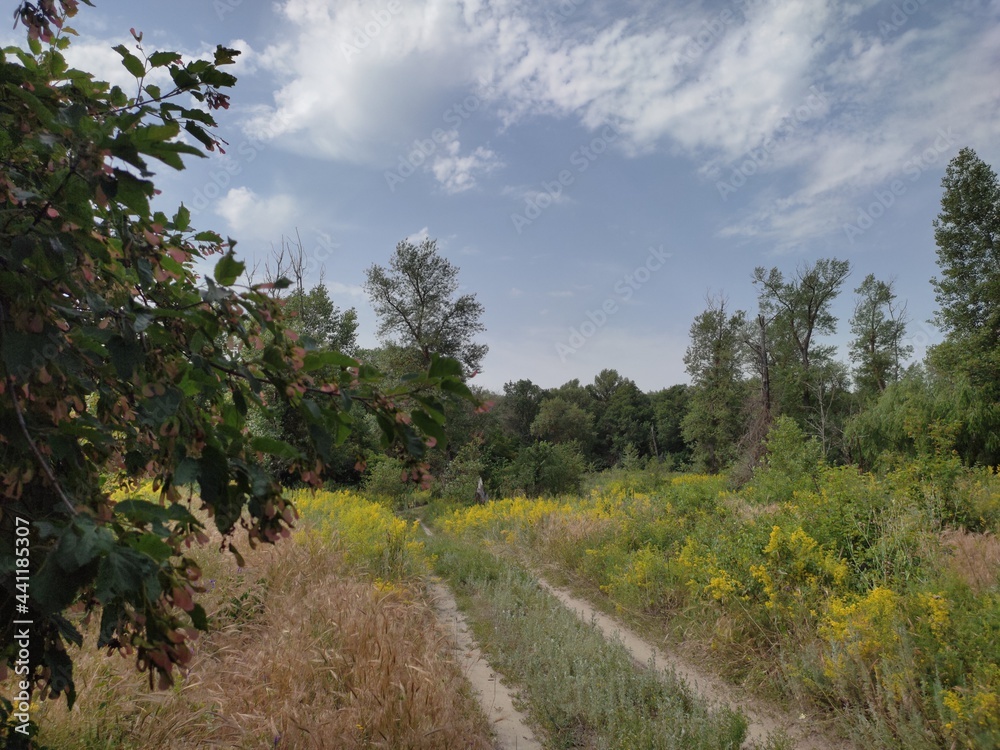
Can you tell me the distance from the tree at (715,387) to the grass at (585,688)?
2407 cm

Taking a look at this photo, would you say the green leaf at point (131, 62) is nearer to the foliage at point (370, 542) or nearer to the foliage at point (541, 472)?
the foliage at point (370, 542)

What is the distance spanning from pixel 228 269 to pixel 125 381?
15.9 inches

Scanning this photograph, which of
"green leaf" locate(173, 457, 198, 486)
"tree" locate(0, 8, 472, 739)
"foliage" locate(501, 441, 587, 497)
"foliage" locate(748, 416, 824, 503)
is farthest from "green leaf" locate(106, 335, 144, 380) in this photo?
"foliage" locate(501, 441, 587, 497)

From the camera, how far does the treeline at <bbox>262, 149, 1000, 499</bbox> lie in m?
13.0

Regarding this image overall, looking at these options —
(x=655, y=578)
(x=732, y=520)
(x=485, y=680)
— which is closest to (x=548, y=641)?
(x=485, y=680)

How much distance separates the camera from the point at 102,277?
1.31 metres

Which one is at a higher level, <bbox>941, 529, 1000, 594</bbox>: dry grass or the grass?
<bbox>941, 529, 1000, 594</bbox>: dry grass

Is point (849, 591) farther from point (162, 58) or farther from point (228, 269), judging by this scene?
point (162, 58)

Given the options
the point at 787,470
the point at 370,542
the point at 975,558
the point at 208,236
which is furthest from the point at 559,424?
the point at 208,236

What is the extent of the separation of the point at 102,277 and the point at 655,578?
21.1 ft

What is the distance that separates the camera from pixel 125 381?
1.24m

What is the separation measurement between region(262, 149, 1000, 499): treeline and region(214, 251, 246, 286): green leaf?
549 millimetres

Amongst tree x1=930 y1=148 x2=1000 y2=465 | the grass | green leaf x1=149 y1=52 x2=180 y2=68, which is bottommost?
the grass

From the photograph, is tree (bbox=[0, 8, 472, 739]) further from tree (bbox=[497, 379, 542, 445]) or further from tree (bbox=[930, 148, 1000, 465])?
tree (bbox=[497, 379, 542, 445])
